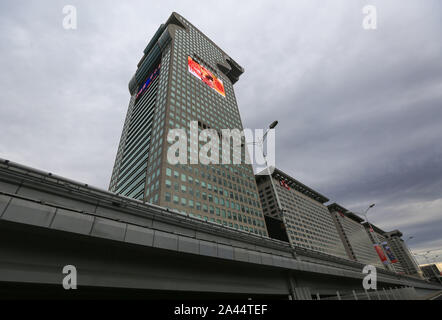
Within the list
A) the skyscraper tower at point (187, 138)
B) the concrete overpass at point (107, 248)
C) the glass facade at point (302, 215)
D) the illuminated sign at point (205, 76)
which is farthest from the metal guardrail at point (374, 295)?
the illuminated sign at point (205, 76)

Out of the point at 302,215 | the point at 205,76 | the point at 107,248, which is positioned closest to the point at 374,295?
the point at 107,248

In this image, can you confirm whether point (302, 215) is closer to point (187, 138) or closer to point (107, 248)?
point (187, 138)

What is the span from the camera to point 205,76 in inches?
3841

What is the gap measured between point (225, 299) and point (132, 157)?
7745 centimetres

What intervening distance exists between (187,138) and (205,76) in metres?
44.6

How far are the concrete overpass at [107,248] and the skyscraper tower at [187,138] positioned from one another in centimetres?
3901

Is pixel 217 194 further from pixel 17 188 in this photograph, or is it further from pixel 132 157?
pixel 17 188

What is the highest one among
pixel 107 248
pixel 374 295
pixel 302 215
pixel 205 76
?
pixel 205 76

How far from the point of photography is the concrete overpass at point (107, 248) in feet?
22.5

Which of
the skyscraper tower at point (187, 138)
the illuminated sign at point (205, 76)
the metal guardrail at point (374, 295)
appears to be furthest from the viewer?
the illuminated sign at point (205, 76)

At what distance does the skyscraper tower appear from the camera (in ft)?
187

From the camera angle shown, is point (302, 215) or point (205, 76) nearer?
point (205, 76)

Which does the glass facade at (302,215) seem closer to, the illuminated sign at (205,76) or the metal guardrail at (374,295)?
the illuminated sign at (205,76)

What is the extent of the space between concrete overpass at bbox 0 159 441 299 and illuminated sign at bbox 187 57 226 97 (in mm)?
90782
